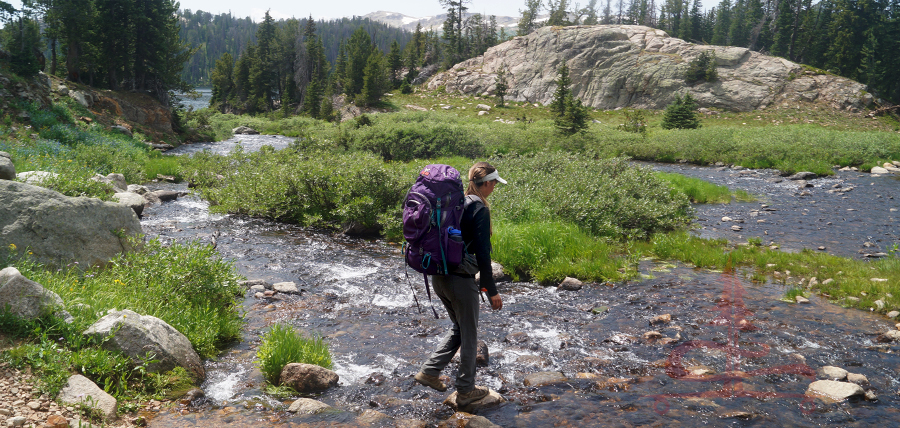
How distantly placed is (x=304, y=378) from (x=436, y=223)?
254 centimetres

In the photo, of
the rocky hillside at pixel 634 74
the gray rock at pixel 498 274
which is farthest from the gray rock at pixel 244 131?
the gray rock at pixel 498 274

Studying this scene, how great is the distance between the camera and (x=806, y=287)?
959 centimetres

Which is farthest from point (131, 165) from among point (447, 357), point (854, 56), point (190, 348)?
point (854, 56)

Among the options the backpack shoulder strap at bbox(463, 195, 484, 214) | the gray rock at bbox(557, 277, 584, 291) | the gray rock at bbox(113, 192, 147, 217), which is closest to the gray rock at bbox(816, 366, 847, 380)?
the gray rock at bbox(557, 277, 584, 291)

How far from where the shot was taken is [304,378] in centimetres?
569

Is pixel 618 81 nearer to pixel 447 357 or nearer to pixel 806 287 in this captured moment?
pixel 806 287

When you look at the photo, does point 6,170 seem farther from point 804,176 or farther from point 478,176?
point 804,176

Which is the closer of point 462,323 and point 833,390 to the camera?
point 462,323

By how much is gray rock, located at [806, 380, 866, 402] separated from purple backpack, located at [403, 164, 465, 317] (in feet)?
15.2

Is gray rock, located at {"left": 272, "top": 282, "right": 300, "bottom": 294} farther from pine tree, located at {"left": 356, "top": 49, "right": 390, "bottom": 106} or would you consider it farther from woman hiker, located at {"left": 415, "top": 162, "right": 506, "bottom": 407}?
pine tree, located at {"left": 356, "top": 49, "right": 390, "bottom": 106}

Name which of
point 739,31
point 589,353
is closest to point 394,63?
point 739,31

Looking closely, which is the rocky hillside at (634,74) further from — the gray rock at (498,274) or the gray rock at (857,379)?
the gray rock at (857,379)

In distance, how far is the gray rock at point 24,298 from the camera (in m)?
5.04

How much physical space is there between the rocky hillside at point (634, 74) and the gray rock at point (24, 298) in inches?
2422
